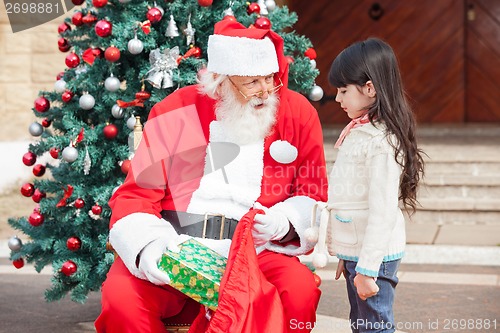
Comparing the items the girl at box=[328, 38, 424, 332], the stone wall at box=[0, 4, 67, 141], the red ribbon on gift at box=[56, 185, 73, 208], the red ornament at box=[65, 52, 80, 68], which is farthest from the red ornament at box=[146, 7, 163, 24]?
the stone wall at box=[0, 4, 67, 141]

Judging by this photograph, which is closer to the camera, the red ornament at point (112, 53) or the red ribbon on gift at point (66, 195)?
the red ornament at point (112, 53)

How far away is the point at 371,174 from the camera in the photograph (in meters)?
2.81

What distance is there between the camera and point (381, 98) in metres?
2.87

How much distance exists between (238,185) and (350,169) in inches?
23.7

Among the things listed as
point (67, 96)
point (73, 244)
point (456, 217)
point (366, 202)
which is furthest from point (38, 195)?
point (456, 217)

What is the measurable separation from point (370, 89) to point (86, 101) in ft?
5.36

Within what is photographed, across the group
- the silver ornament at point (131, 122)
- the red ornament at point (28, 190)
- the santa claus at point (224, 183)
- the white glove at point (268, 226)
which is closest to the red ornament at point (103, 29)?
the silver ornament at point (131, 122)

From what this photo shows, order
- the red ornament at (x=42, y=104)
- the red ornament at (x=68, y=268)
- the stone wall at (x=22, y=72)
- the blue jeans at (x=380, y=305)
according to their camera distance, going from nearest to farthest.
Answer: the blue jeans at (x=380, y=305) → the red ornament at (x=68, y=268) → the red ornament at (x=42, y=104) → the stone wall at (x=22, y=72)

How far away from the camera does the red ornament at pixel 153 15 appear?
3875 mm

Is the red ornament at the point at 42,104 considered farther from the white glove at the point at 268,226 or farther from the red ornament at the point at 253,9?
the white glove at the point at 268,226

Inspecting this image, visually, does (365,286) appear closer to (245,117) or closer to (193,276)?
(193,276)

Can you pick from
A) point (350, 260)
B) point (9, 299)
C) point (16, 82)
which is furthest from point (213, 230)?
point (16, 82)

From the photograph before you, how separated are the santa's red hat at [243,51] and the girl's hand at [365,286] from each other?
950mm

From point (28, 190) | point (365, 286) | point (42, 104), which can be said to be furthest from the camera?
point (28, 190)
